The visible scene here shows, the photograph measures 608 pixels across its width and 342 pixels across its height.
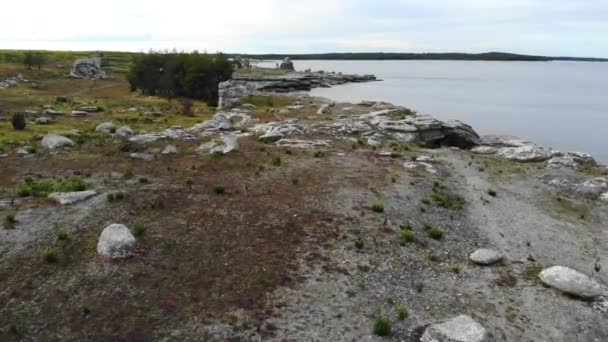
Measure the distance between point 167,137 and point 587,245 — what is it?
1515 inches

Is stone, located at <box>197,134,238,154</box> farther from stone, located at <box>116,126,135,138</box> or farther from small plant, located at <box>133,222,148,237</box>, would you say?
small plant, located at <box>133,222,148,237</box>

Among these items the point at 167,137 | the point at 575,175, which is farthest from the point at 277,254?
the point at 575,175

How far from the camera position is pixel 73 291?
72.1 ft

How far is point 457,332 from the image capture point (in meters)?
20.4

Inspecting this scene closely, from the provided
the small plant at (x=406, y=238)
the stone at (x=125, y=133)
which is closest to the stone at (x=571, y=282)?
the small plant at (x=406, y=238)

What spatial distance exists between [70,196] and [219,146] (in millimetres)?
17039

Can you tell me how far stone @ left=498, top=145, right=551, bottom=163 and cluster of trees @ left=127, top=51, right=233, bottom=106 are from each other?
183 feet

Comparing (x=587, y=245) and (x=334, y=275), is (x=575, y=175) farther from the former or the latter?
(x=334, y=275)

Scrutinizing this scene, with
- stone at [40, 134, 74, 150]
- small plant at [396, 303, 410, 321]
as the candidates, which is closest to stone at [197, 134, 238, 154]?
stone at [40, 134, 74, 150]

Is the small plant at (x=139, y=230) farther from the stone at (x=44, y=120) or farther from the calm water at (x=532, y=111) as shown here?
the calm water at (x=532, y=111)

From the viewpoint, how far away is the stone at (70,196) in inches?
1235

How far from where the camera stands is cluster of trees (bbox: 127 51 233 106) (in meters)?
97.8

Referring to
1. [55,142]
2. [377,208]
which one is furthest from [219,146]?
[377,208]

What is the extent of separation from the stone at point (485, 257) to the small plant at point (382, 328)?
8.85 metres
